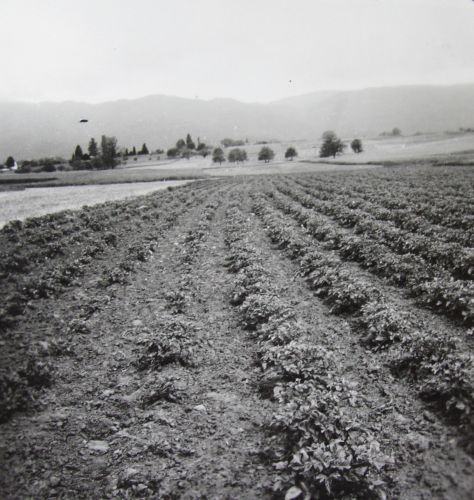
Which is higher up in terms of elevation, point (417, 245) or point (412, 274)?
point (417, 245)

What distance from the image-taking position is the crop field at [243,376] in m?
4.59

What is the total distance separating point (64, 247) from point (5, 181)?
301ft

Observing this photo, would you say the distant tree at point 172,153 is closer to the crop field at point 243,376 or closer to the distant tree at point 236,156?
the distant tree at point 236,156

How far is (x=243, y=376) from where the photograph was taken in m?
6.91

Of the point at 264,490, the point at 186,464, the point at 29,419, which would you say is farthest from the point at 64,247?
the point at 264,490

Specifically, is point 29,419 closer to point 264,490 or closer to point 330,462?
point 264,490

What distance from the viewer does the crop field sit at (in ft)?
15.1

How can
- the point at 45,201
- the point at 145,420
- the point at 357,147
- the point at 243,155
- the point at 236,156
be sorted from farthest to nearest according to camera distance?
the point at 243,155
the point at 236,156
the point at 357,147
the point at 45,201
the point at 145,420

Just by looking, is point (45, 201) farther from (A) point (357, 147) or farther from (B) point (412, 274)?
(A) point (357, 147)

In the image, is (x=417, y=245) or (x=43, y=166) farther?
(x=43, y=166)

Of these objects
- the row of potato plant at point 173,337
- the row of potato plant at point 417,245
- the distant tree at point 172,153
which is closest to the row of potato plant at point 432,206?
the row of potato plant at point 417,245

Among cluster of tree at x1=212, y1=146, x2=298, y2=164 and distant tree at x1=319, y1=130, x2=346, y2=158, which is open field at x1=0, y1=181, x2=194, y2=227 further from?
distant tree at x1=319, y1=130, x2=346, y2=158

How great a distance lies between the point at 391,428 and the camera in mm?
5324

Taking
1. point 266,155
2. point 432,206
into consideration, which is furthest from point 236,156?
point 432,206
